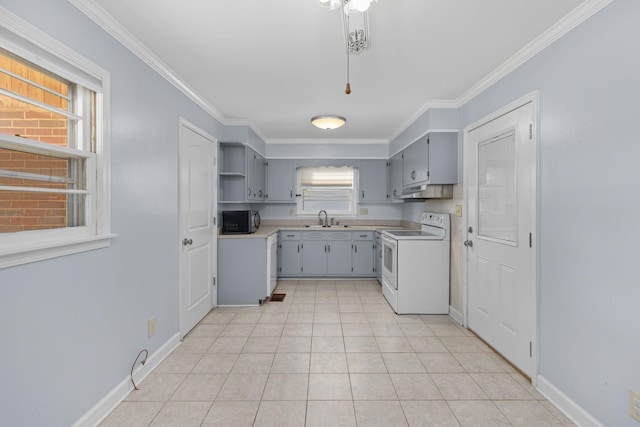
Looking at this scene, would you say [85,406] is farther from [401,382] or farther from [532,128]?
[532,128]

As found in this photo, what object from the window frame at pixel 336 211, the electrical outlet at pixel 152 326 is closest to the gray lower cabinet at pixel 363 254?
the window frame at pixel 336 211

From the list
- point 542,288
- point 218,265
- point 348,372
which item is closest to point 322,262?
point 218,265

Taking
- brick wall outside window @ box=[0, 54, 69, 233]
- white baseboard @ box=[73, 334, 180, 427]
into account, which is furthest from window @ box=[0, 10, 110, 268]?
white baseboard @ box=[73, 334, 180, 427]

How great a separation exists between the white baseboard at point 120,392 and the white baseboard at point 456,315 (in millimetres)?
2830

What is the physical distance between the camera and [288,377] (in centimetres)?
220

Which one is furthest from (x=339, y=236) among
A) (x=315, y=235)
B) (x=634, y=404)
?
(x=634, y=404)

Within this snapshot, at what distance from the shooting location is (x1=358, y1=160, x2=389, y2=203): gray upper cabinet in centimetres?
519

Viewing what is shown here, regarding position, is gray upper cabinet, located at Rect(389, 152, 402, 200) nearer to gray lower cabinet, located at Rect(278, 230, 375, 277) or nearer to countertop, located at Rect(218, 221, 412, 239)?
countertop, located at Rect(218, 221, 412, 239)

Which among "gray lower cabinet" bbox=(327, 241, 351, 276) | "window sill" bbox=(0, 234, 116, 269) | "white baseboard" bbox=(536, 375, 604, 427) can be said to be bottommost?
"white baseboard" bbox=(536, 375, 604, 427)

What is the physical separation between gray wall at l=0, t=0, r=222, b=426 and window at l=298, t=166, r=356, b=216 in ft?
9.31

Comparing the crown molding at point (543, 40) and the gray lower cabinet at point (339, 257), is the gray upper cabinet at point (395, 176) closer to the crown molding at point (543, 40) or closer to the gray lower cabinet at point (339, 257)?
the gray lower cabinet at point (339, 257)

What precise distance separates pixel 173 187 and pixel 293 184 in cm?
267

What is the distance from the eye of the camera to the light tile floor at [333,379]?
1.80m

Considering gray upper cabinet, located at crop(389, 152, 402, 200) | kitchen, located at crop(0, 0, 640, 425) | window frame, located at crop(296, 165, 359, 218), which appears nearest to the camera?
kitchen, located at crop(0, 0, 640, 425)
